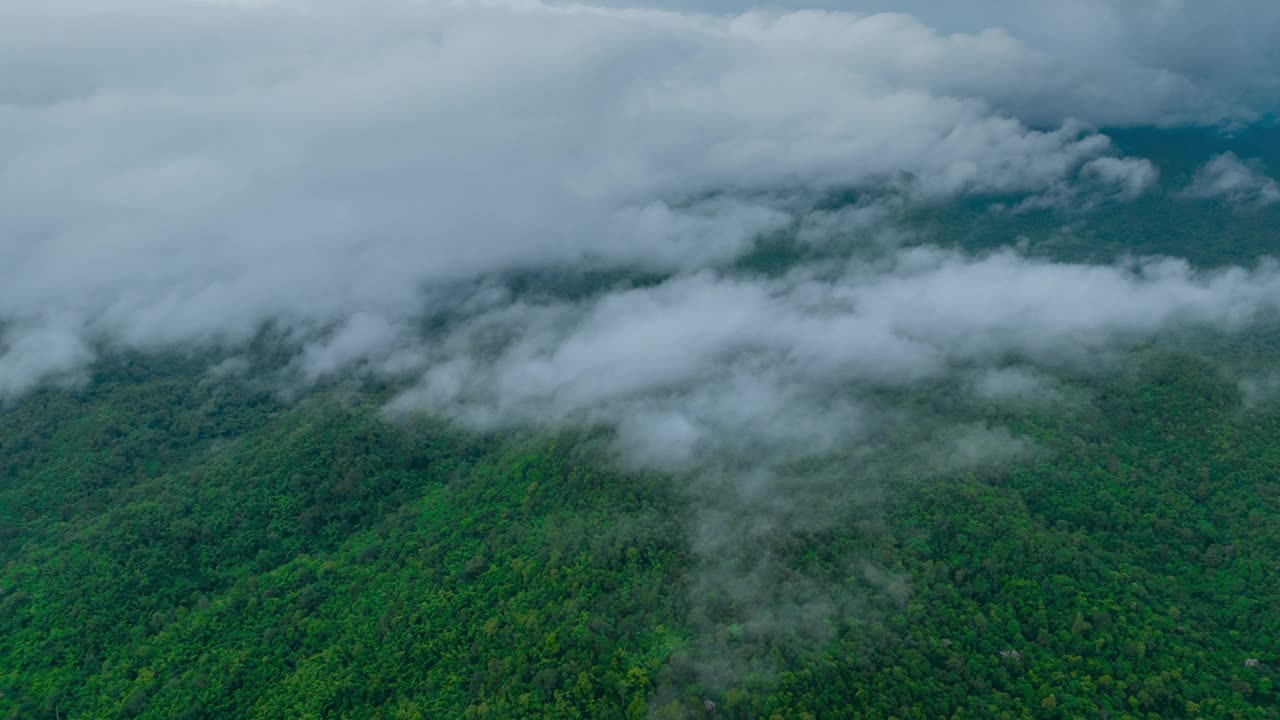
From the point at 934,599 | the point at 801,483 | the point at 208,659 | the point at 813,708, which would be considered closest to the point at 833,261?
the point at 801,483

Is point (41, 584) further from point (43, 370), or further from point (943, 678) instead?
point (943, 678)

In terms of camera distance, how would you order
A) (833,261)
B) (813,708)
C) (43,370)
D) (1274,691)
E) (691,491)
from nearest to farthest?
(813,708) → (1274,691) → (691,491) → (43,370) → (833,261)

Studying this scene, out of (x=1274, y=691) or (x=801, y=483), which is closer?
(x=1274, y=691)

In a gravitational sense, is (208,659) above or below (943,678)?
below

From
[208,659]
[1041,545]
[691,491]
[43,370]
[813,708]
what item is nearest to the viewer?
[813,708]

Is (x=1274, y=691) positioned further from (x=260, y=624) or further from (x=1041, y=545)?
(x=260, y=624)

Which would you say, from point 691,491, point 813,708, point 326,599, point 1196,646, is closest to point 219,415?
point 326,599
